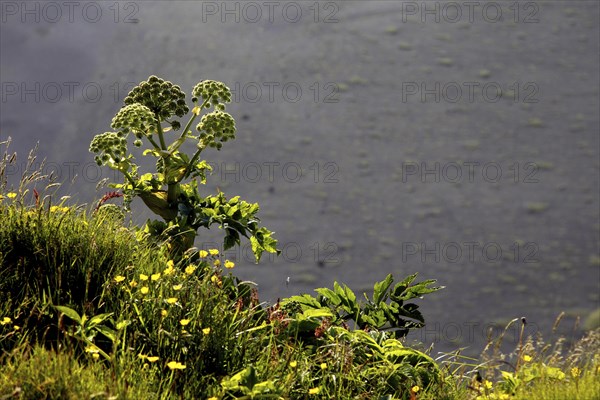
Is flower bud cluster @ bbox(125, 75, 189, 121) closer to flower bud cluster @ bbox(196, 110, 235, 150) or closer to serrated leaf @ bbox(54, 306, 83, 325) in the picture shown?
flower bud cluster @ bbox(196, 110, 235, 150)

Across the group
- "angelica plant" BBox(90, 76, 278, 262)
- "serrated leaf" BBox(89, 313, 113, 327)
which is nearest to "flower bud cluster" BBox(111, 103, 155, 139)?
"angelica plant" BBox(90, 76, 278, 262)

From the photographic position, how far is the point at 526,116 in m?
5.84

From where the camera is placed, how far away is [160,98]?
8.81ft

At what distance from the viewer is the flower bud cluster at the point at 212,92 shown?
2649mm

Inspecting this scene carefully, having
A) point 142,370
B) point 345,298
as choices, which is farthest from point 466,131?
point 142,370

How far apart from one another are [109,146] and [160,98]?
0.93 ft

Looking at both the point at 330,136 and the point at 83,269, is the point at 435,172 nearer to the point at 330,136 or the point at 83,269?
the point at 330,136

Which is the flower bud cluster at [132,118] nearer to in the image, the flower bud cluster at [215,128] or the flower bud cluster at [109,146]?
the flower bud cluster at [109,146]

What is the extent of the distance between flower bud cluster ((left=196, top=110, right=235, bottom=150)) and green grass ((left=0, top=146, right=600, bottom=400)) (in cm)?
40

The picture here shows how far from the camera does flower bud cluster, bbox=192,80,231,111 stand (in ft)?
8.69

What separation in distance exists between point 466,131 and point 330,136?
1.03 meters

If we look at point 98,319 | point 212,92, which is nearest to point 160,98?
point 212,92

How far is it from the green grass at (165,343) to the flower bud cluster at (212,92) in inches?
21.6

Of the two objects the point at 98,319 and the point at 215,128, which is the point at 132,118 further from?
the point at 98,319
